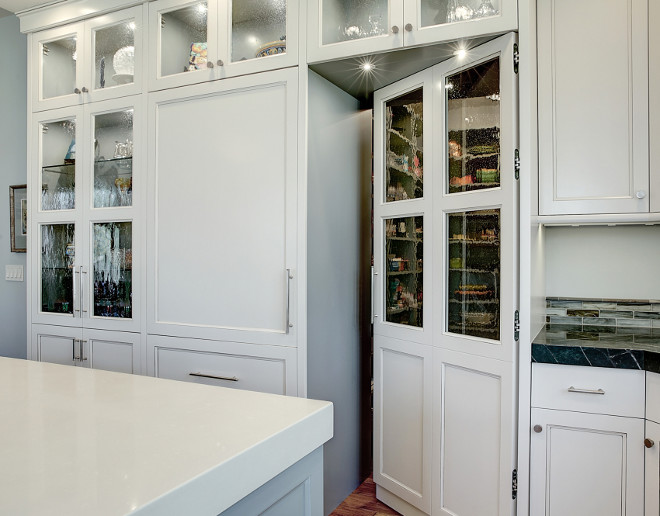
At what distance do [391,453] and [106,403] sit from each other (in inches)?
65.9

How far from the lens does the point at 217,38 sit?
7.64ft

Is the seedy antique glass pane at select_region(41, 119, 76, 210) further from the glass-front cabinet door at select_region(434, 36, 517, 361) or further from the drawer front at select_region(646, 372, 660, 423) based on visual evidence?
the drawer front at select_region(646, 372, 660, 423)

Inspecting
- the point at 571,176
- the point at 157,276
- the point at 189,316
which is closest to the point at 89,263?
the point at 157,276

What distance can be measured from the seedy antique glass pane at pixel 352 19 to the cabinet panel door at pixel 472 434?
4.36 feet

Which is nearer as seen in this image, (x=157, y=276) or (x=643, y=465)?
(x=643, y=465)

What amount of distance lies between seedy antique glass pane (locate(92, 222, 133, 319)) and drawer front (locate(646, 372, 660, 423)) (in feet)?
7.37

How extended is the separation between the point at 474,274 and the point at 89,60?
224cm

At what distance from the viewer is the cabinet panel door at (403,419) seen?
2.19 m

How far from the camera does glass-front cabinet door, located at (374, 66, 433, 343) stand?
7.16ft

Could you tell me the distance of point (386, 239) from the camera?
2416 mm

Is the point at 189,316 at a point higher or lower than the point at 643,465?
higher

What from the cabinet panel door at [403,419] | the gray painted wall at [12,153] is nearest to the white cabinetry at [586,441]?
the cabinet panel door at [403,419]

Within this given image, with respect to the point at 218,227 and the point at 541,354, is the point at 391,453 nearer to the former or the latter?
the point at 541,354

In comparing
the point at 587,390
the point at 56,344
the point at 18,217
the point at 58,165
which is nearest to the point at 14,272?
the point at 18,217
